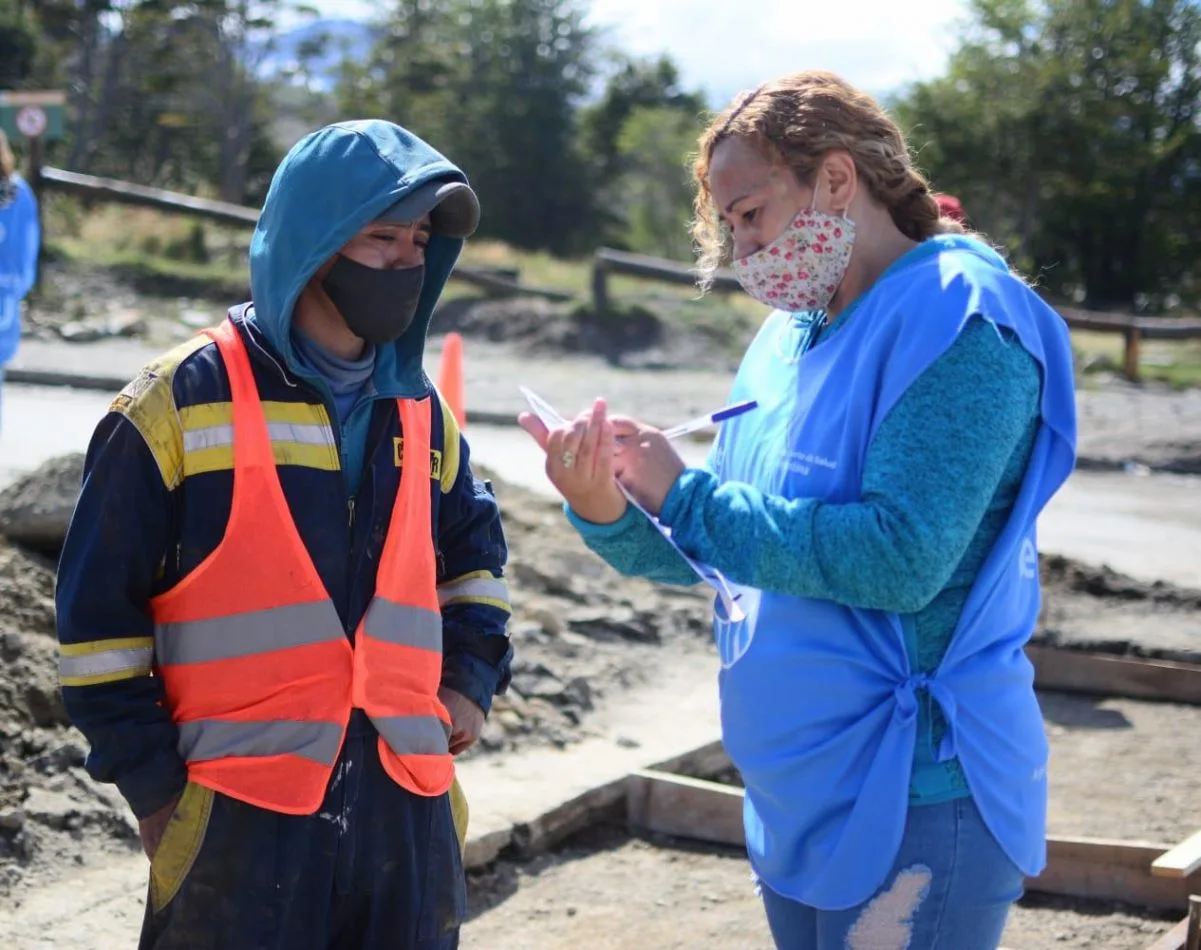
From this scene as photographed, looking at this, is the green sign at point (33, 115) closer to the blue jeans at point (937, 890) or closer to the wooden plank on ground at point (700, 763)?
the wooden plank on ground at point (700, 763)

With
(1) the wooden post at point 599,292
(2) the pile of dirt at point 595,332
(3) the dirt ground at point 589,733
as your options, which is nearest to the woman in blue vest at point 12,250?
(3) the dirt ground at point 589,733

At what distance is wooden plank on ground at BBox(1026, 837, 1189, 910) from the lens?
4668 mm

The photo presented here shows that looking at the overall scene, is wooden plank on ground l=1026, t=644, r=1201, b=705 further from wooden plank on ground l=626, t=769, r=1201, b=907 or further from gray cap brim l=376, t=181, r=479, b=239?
gray cap brim l=376, t=181, r=479, b=239

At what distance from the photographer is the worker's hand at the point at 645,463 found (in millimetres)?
2383

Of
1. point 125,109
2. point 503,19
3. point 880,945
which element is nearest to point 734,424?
point 880,945

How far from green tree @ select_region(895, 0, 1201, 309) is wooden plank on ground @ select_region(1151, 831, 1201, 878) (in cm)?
3630

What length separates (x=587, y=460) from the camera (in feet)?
7.67

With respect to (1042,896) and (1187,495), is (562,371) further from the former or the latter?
(1042,896)

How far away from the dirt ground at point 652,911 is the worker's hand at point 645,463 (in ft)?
7.99

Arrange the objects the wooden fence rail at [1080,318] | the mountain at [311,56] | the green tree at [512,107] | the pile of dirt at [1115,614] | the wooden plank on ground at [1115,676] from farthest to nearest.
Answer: the green tree at [512,107] → the mountain at [311,56] → the wooden fence rail at [1080,318] → the pile of dirt at [1115,614] → the wooden plank on ground at [1115,676]

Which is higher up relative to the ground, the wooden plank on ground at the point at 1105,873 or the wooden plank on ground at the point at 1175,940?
the wooden plank on ground at the point at 1175,940

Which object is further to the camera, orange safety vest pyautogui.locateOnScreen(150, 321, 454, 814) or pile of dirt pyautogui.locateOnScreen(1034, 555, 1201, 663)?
pile of dirt pyautogui.locateOnScreen(1034, 555, 1201, 663)

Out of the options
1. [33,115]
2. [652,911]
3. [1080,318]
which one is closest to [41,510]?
[652,911]

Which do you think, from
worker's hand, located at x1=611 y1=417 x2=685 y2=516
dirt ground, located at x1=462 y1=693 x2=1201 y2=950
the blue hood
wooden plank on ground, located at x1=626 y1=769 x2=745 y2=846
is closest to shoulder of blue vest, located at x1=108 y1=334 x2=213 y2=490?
the blue hood
